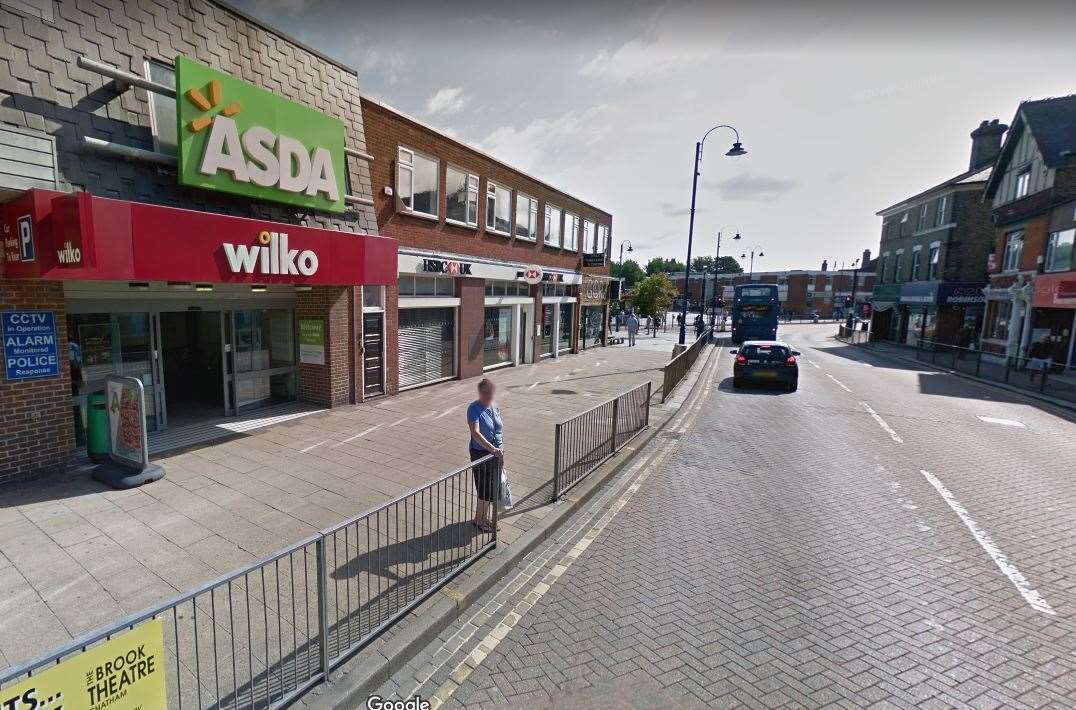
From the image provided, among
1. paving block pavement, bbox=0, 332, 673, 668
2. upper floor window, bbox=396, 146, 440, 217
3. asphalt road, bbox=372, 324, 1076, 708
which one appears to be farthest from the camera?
upper floor window, bbox=396, 146, 440, 217

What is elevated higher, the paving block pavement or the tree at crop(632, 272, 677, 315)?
the tree at crop(632, 272, 677, 315)

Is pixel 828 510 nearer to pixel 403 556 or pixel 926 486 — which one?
pixel 926 486

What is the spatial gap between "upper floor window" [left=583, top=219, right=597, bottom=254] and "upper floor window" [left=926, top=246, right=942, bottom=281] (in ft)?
73.8

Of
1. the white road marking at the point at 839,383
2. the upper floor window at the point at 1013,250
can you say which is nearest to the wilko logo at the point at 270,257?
the white road marking at the point at 839,383

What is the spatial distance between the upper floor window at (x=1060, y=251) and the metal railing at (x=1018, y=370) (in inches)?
155

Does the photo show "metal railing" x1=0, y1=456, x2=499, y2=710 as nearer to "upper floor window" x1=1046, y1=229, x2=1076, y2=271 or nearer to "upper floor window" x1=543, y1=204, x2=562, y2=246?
"upper floor window" x1=543, y1=204, x2=562, y2=246

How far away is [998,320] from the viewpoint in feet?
78.6

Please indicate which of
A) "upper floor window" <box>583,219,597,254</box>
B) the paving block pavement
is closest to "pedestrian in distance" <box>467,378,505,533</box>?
the paving block pavement

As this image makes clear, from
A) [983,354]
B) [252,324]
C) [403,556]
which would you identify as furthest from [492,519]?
[983,354]

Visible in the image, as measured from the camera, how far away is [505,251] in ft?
53.4

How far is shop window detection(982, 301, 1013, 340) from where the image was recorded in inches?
910

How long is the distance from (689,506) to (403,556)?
360 centimetres

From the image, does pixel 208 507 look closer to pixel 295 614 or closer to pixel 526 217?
pixel 295 614

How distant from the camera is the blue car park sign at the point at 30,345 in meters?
5.75
